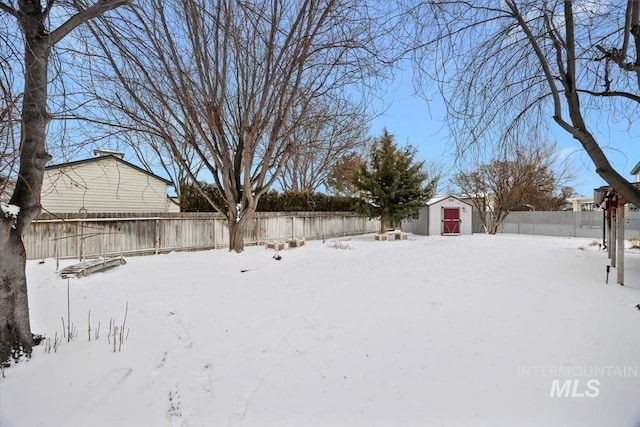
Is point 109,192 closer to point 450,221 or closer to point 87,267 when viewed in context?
point 87,267

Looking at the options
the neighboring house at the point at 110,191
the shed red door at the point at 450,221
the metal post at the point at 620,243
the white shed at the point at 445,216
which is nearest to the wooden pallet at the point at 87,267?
the neighboring house at the point at 110,191

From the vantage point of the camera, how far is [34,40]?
267 centimetres

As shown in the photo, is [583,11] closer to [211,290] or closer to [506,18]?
[506,18]

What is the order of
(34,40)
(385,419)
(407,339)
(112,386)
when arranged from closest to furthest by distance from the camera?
(385,419) < (112,386) < (34,40) < (407,339)

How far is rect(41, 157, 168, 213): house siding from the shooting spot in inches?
495

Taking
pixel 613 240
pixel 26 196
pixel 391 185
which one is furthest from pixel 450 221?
pixel 26 196

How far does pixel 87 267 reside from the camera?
6254 millimetres

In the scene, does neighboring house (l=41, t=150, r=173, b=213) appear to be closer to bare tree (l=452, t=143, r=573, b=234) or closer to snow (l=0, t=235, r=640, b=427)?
snow (l=0, t=235, r=640, b=427)

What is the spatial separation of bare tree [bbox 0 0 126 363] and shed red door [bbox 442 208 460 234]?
60.6 ft

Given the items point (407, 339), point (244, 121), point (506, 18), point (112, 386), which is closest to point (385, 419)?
point (407, 339)

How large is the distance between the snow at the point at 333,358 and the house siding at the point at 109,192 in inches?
359

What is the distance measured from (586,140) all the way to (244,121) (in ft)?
25.2

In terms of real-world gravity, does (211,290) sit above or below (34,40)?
below

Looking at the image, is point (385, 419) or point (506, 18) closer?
point (385, 419)
